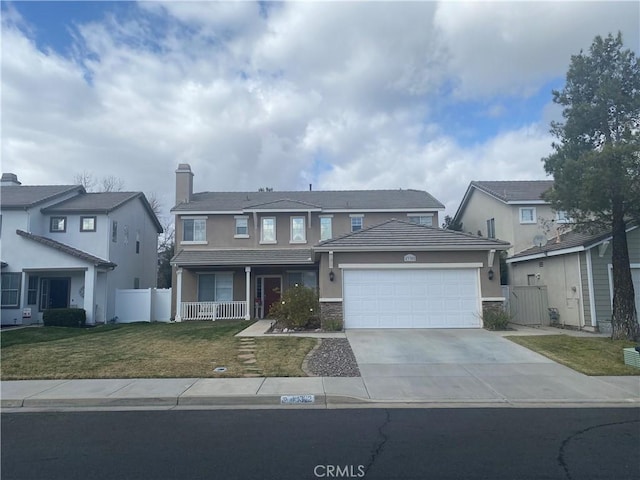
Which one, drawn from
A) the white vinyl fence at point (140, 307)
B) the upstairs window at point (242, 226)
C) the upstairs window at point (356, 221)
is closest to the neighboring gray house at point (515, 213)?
the upstairs window at point (356, 221)

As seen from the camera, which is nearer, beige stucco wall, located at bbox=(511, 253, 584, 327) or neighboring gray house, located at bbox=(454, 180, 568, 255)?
beige stucco wall, located at bbox=(511, 253, 584, 327)

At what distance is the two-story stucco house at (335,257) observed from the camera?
1692 centimetres

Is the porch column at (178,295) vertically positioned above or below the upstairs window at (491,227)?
below

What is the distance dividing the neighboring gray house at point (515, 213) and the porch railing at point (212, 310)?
14.4 metres

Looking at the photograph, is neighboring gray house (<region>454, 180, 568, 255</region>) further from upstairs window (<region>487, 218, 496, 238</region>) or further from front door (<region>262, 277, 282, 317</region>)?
front door (<region>262, 277, 282, 317</region>)

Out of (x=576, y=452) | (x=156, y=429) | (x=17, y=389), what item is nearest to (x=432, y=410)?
(x=576, y=452)

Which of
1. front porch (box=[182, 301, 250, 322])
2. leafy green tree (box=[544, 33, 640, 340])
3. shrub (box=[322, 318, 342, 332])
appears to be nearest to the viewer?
leafy green tree (box=[544, 33, 640, 340])

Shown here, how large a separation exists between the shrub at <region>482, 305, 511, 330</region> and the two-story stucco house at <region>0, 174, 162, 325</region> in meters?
16.9

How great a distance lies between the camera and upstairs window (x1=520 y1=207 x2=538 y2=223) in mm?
25016

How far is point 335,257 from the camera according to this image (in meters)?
17.2

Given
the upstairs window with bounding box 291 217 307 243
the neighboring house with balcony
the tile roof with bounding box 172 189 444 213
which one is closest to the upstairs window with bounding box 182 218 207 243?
Result: the tile roof with bounding box 172 189 444 213

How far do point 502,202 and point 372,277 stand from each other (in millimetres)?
12251

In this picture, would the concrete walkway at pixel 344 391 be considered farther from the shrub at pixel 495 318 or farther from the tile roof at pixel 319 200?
the tile roof at pixel 319 200

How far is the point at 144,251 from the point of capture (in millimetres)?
29766
